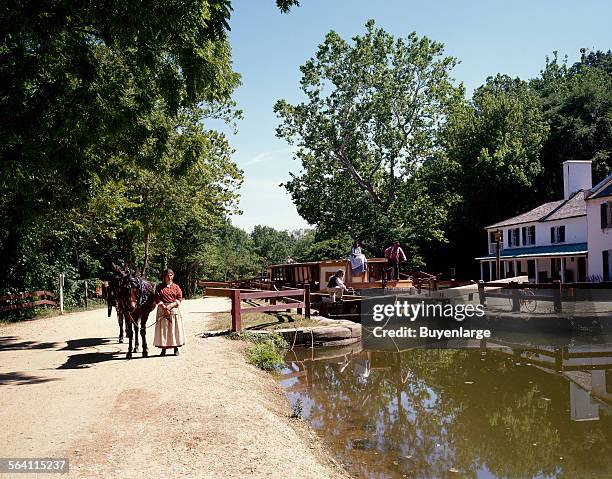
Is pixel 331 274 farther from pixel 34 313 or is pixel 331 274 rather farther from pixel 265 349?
pixel 34 313

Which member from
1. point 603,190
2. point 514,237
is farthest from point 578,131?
point 603,190

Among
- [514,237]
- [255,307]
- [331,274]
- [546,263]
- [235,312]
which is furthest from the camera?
[514,237]

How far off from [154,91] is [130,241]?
18.9m

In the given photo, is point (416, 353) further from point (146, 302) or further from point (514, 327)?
point (146, 302)

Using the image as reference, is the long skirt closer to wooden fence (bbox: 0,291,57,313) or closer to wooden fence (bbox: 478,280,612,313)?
wooden fence (bbox: 0,291,57,313)

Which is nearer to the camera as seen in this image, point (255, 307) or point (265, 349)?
point (265, 349)

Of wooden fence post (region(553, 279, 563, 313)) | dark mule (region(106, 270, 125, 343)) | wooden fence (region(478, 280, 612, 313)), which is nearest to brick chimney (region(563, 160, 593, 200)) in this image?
wooden fence (region(478, 280, 612, 313))

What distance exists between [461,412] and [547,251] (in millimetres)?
33329

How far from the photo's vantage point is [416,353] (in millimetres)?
17875

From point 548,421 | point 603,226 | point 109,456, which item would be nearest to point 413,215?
point 603,226

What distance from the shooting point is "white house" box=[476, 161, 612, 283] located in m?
32.0

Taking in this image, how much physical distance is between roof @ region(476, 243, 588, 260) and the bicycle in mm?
15892

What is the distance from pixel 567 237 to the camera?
39.8m

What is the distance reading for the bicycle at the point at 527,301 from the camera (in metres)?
21.8
